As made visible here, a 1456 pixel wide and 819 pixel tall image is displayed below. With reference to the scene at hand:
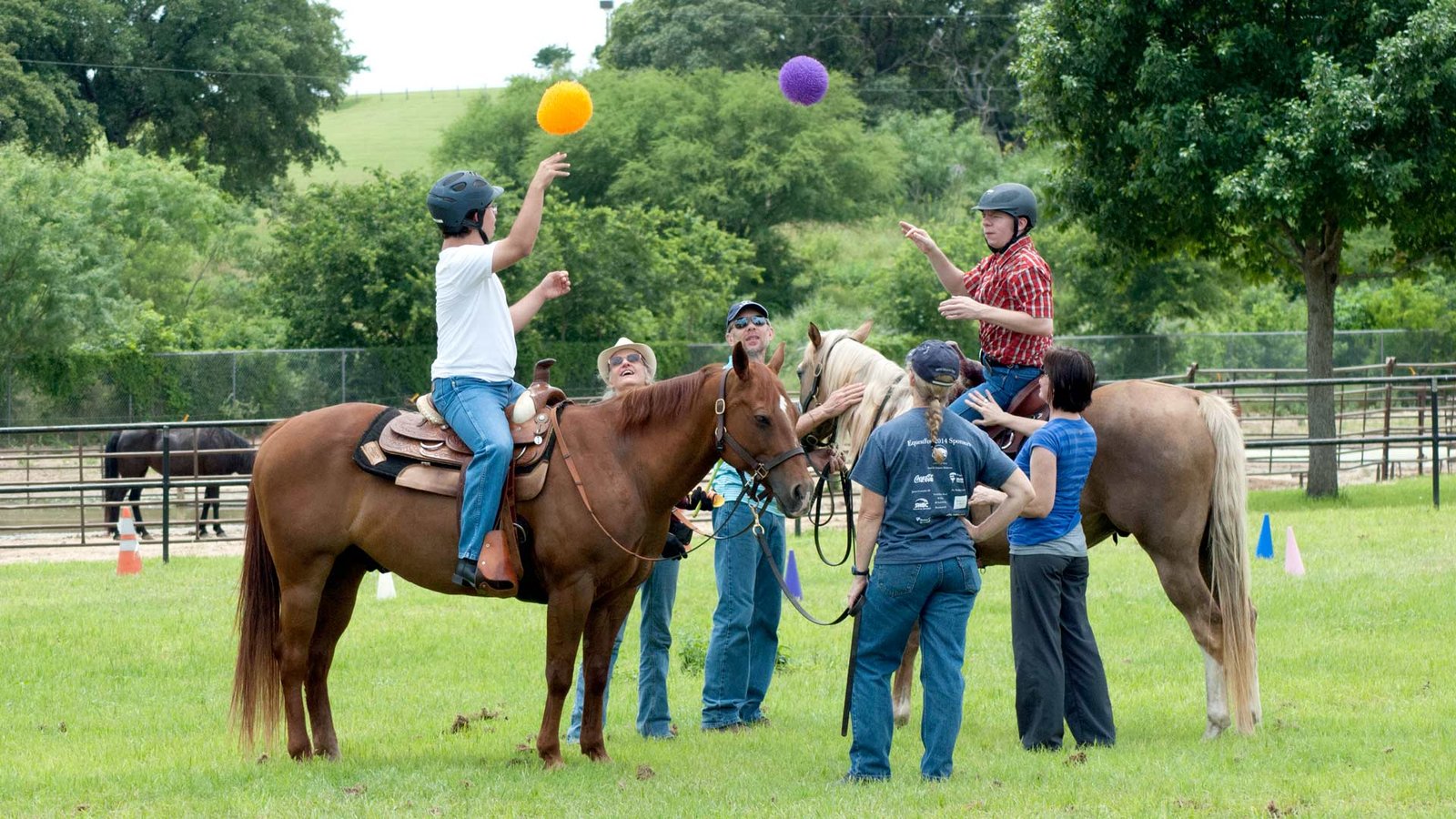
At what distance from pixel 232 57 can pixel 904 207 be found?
2678cm

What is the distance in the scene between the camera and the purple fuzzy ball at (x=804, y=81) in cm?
991

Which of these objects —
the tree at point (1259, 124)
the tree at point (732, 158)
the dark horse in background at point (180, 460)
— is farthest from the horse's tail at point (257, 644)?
the tree at point (732, 158)

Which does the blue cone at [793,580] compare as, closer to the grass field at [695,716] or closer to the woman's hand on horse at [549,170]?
the grass field at [695,716]

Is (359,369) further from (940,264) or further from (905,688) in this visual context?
(940,264)

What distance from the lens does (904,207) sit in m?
57.8

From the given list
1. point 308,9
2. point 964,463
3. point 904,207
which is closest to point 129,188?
point 308,9

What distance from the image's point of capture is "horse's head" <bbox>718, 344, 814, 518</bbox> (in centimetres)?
585

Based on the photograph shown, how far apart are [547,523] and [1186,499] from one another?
3235 mm

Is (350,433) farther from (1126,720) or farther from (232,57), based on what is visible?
(232,57)

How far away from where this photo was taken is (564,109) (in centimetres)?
699

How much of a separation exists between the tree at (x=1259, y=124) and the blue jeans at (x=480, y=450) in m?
11.9

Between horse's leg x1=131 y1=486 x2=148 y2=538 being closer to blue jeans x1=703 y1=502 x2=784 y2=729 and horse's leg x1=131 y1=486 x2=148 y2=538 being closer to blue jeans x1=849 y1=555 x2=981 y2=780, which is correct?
blue jeans x1=703 y1=502 x2=784 y2=729

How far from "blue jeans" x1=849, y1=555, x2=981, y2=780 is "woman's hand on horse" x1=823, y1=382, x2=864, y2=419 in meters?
1.26

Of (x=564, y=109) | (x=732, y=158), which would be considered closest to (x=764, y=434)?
(x=564, y=109)
